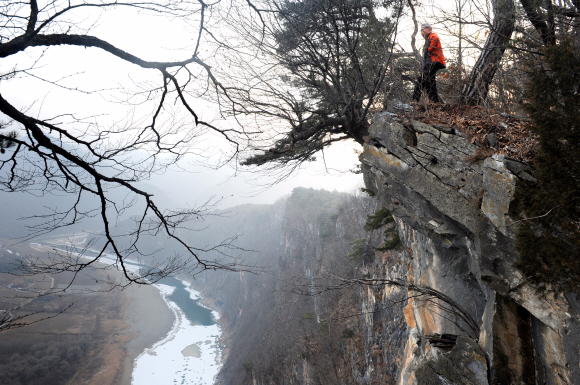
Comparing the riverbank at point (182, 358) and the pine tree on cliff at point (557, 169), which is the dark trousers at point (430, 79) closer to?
the pine tree on cliff at point (557, 169)

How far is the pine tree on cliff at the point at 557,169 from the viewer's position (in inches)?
99.3

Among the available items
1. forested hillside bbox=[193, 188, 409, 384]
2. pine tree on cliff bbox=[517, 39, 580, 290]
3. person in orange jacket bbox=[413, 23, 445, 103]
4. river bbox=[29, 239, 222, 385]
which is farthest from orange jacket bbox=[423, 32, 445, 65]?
river bbox=[29, 239, 222, 385]

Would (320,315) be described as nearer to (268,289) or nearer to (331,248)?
(331,248)

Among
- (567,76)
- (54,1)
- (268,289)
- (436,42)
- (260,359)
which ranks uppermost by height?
(436,42)

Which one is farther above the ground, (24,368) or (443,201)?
(443,201)

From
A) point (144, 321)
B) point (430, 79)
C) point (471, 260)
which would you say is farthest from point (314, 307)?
point (430, 79)

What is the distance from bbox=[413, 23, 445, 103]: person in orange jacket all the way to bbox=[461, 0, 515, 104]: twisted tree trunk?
2.02 ft

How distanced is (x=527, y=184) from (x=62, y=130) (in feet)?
17.5

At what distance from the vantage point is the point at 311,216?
2473 inches

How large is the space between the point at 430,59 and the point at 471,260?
3.73 meters

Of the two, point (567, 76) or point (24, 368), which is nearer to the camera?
point (567, 76)

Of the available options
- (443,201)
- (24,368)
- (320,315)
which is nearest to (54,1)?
(443,201)

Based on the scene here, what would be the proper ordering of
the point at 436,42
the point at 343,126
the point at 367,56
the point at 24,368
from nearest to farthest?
the point at 436,42
the point at 367,56
the point at 343,126
the point at 24,368

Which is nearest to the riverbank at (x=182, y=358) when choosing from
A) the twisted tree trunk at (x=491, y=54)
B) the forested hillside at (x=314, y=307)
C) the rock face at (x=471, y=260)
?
the forested hillside at (x=314, y=307)
